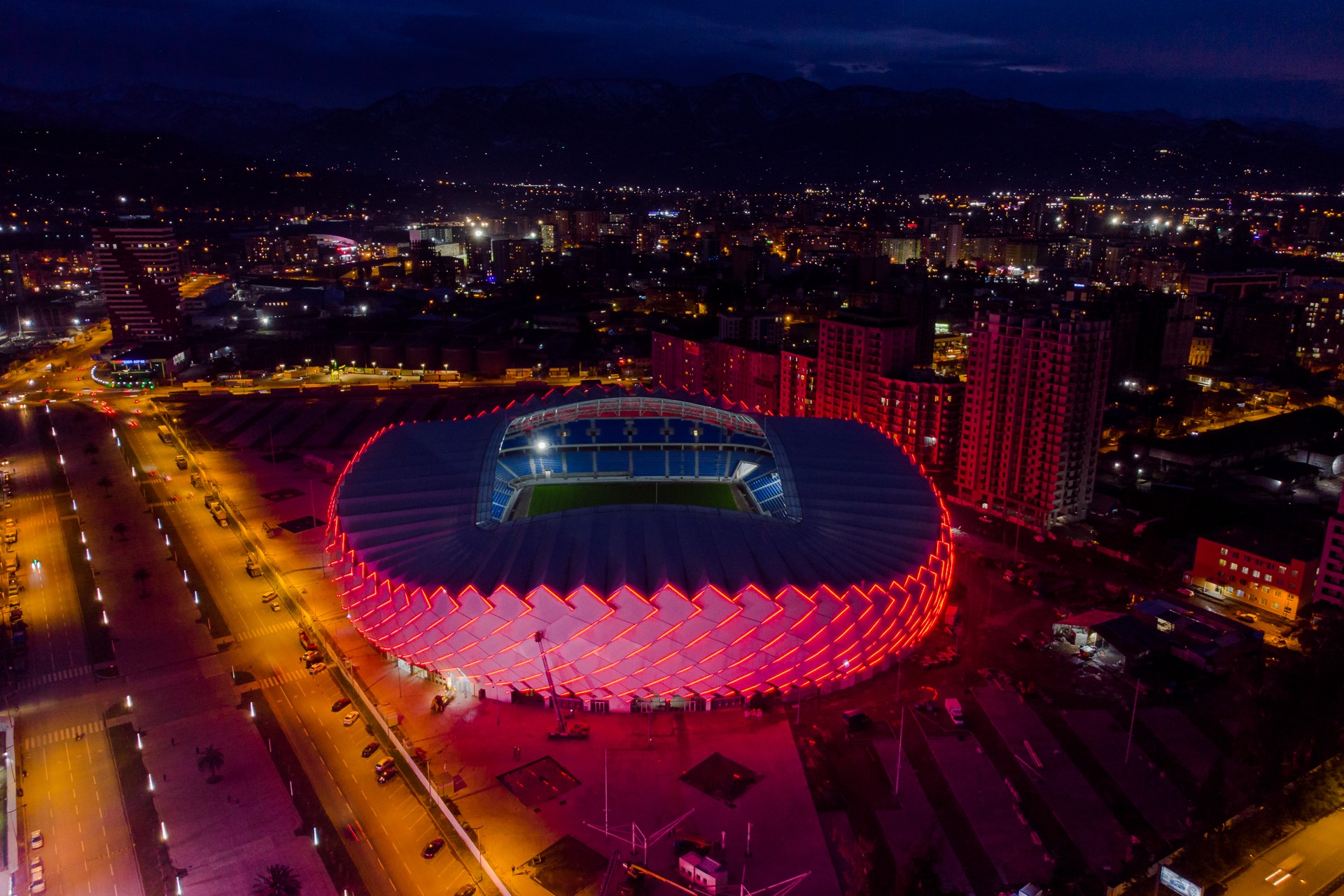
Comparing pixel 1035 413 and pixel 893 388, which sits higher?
pixel 1035 413

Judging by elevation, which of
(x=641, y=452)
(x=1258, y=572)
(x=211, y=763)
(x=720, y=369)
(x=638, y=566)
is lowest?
(x=211, y=763)

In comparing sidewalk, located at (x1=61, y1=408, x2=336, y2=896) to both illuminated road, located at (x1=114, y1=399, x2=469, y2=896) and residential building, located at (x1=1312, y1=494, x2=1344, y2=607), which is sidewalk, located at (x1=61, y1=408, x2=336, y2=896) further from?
residential building, located at (x1=1312, y1=494, x2=1344, y2=607)

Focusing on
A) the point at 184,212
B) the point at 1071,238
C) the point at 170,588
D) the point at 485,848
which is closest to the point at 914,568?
the point at 485,848

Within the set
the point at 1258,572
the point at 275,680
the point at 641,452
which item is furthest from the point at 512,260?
the point at 1258,572

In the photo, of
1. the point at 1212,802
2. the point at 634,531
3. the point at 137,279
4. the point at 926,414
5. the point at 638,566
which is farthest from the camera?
the point at 137,279

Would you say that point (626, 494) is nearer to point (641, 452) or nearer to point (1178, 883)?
point (641, 452)

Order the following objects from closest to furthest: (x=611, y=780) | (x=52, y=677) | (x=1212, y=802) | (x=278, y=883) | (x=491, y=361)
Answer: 1. (x=278, y=883)
2. (x=1212, y=802)
3. (x=611, y=780)
4. (x=52, y=677)
5. (x=491, y=361)

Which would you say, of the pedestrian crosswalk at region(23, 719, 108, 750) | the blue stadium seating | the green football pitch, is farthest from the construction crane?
the pedestrian crosswalk at region(23, 719, 108, 750)

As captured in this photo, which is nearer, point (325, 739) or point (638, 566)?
point (638, 566)
